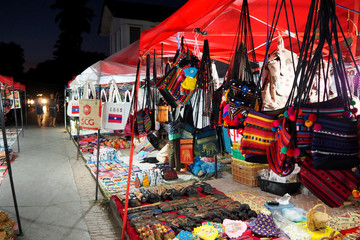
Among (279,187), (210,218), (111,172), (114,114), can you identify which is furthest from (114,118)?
(279,187)

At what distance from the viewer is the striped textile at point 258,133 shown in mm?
1525

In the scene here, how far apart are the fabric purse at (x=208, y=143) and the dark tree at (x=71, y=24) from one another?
34.0 metres

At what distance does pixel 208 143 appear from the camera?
2.96 metres

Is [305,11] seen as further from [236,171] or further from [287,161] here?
[236,171]

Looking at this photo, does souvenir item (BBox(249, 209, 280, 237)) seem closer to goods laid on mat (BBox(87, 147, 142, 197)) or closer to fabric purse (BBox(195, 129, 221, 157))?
fabric purse (BBox(195, 129, 221, 157))

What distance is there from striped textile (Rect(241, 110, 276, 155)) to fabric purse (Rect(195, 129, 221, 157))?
138 cm

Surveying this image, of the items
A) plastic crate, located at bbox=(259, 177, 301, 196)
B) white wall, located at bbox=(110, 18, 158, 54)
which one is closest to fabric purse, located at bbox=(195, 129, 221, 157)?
plastic crate, located at bbox=(259, 177, 301, 196)

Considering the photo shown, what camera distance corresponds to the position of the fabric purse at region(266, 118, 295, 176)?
136 centimetres

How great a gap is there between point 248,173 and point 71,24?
112 feet

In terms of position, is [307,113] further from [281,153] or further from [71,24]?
[71,24]

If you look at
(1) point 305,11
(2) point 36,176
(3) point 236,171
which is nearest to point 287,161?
(1) point 305,11

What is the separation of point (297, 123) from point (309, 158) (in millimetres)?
218

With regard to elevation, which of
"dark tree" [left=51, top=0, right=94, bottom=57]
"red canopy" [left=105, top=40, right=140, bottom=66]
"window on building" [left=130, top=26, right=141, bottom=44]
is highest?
"dark tree" [left=51, top=0, right=94, bottom=57]

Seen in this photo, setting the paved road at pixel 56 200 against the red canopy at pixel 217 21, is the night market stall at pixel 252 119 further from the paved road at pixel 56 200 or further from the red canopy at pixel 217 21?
the paved road at pixel 56 200
